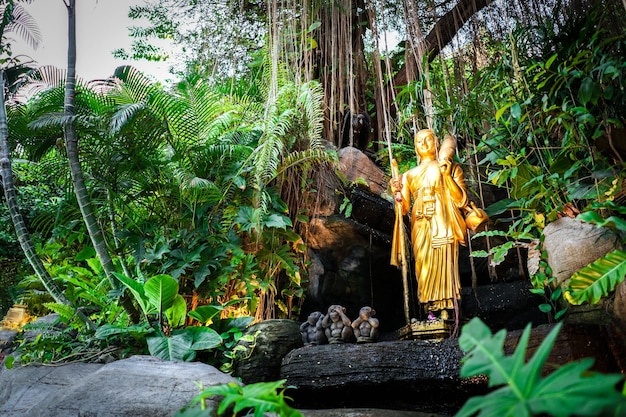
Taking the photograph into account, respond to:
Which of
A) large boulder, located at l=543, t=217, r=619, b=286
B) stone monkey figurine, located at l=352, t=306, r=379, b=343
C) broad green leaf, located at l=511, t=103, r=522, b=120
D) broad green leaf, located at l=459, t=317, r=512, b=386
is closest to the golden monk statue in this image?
stone monkey figurine, located at l=352, t=306, r=379, b=343

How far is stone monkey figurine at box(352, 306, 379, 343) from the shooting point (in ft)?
13.1

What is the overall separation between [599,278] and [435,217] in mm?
1683

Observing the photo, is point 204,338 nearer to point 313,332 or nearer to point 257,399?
point 313,332

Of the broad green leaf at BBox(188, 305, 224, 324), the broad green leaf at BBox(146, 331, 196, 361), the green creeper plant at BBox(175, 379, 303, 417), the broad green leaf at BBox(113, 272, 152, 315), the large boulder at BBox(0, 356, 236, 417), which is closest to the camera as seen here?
the green creeper plant at BBox(175, 379, 303, 417)

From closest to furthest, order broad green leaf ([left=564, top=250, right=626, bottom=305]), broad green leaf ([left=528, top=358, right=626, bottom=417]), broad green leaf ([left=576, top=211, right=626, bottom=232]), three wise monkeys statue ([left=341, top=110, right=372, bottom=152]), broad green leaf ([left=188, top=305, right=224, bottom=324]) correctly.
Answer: broad green leaf ([left=528, top=358, right=626, bottom=417]) < broad green leaf ([left=564, top=250, right=626, bottom=305]) < broad green leaf ([left=576, top=211, right=626, bottom=232]) < broad green leaf ([left=188, top=305, right=224, bottom=324]) < three wise monkeys statue ([left=341, top=110, right=372, bottom=152])

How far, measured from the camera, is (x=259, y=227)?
4.98 m

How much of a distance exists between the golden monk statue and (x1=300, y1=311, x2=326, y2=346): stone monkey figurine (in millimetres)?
822

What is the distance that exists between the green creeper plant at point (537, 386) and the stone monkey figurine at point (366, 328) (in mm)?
2913

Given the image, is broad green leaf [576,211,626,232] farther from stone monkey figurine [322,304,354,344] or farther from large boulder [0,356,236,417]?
large boulder [0,356,236,417]

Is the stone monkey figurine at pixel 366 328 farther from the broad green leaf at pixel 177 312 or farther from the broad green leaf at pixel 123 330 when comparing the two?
the broad green leaf at pixel 123 330

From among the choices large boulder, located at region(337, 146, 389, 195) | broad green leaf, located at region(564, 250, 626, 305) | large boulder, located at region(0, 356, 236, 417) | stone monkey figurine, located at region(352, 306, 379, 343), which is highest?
large boulder, located at region(337, 146, 389, 195)

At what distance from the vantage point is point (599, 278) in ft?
8.91

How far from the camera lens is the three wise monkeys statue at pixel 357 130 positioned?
21.5 ft

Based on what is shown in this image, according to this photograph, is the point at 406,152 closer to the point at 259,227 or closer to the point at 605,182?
the point at 259,227
